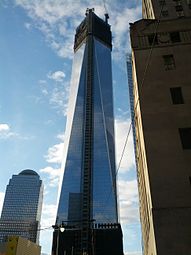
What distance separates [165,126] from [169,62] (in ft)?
25.6

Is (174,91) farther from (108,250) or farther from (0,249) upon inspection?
(108,250)

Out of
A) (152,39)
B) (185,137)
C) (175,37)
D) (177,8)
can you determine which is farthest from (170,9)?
(185,137)

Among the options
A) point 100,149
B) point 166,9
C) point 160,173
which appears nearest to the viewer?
point 160,173

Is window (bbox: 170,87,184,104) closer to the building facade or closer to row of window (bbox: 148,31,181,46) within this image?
row of window (bbox: 148,31,181,46)

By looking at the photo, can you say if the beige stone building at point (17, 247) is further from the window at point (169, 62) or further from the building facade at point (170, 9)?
the building facade at point (170, 9)

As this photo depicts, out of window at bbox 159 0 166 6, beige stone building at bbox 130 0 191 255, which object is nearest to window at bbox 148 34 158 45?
beige stone building at bbox 130 0 191 255

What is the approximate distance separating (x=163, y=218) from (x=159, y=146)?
5939 millimetres

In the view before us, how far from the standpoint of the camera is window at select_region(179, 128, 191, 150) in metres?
22.6

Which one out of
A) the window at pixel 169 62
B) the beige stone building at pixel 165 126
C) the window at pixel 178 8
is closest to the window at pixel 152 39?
the beige stone building at pixel 165 126

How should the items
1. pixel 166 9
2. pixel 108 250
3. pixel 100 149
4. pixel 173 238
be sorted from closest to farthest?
pixel 173 238 < pixel 166 9 < pixel 108 250 < pixel 100 149

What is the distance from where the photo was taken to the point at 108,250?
132m

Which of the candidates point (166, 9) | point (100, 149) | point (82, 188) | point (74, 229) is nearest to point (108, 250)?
point (74, 229)

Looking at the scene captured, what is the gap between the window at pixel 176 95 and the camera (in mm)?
25062

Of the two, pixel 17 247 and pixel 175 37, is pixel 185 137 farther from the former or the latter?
pixel 17 247
